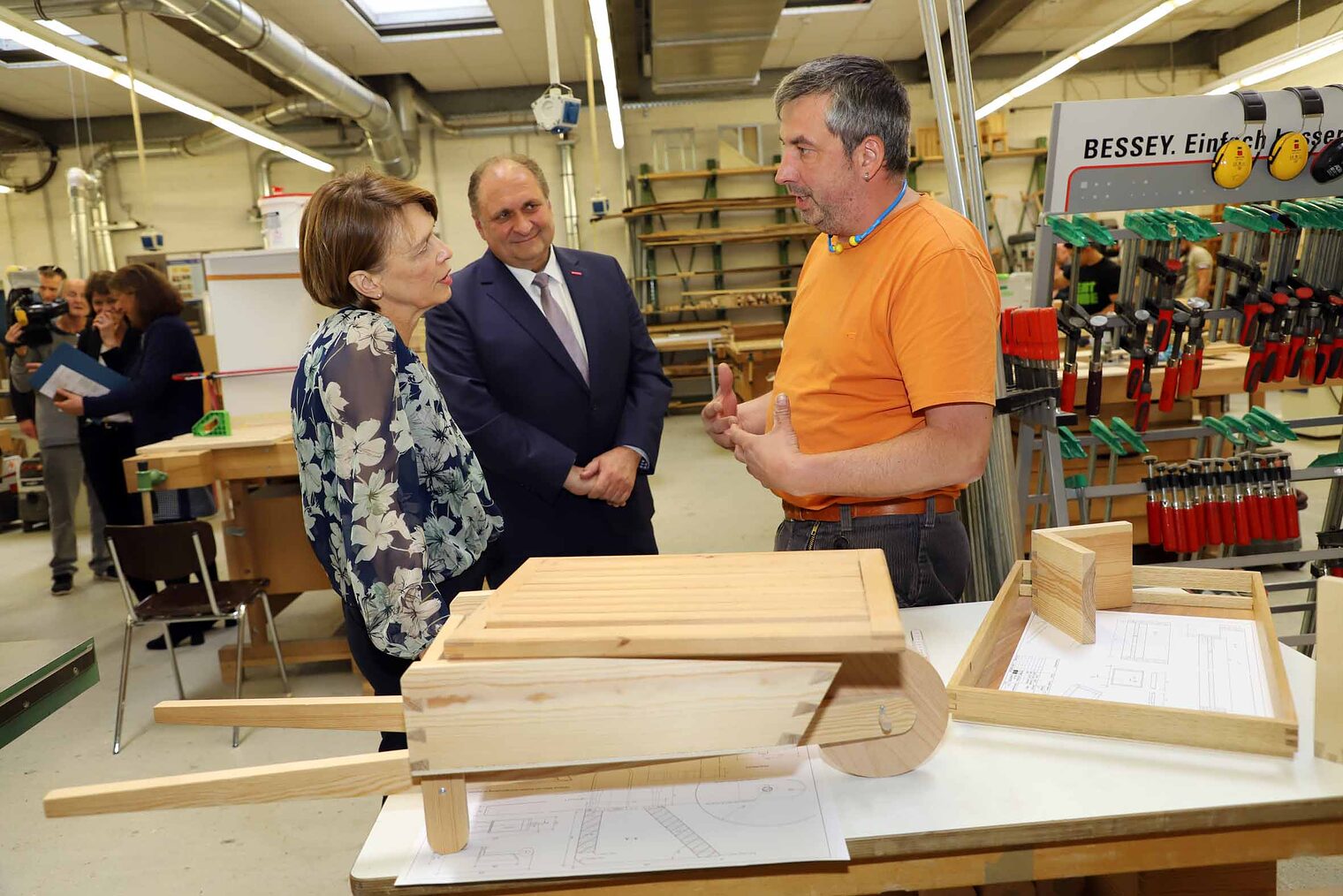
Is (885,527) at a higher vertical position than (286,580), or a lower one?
higher

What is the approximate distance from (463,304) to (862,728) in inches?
70.1

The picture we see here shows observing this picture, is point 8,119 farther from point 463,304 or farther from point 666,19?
point 463,304

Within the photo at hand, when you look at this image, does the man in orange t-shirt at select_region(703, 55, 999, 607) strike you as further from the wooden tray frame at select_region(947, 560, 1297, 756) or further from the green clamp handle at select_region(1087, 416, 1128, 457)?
the green clamp handle at select_region(1087, 416, 1128, 457)

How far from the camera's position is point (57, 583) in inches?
214

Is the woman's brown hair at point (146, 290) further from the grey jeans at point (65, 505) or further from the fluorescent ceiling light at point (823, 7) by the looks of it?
the fluorescent ceiling light at point (823, 7)

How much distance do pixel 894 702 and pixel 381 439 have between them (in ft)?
3.04

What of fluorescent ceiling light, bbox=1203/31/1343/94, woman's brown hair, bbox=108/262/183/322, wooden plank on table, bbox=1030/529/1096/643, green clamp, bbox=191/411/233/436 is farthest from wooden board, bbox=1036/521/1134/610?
fluorescent ceiling light, bbox=1203/31/1343/94

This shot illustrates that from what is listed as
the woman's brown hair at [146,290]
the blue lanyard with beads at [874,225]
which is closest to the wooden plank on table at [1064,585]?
the blue lanyard with beads at [874,225]

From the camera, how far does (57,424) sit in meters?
5.32

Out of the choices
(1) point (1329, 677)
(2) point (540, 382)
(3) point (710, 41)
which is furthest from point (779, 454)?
(3) point (710, 41)

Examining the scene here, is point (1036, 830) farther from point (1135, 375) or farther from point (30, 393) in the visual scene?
point (30, 393)

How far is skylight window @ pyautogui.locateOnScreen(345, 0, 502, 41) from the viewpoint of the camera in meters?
8.65

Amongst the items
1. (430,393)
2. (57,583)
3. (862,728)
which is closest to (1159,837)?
(862,728)

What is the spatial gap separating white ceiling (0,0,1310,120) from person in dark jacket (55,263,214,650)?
474cm
